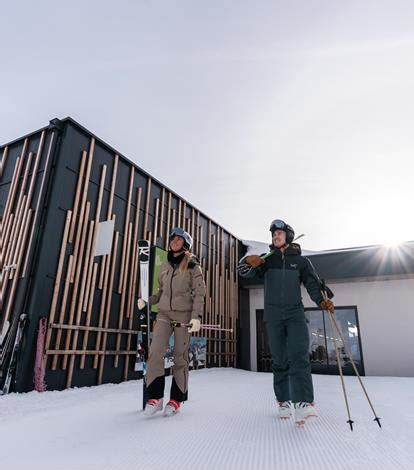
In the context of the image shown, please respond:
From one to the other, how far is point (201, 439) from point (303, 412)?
0.76 metres

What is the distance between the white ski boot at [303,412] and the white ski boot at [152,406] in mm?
1105

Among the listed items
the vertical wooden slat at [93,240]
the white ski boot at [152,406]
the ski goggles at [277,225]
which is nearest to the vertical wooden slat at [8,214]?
the vertical wooden slat at [93,240]

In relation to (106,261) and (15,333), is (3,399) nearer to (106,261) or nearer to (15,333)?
(15,333)

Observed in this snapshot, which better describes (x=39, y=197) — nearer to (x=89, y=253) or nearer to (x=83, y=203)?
(x=83, y=203)

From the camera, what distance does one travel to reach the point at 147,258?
10.8ft

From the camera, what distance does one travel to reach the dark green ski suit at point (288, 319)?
2.36 meters

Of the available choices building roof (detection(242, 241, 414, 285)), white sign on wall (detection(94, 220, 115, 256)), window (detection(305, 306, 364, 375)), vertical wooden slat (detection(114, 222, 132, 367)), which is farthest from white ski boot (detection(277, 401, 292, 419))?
building roof (detection(242, 241, 414, 285))

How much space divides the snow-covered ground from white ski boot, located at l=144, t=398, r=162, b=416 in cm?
7

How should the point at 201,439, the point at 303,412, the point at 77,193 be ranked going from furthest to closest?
the point at 77,193 < the point at 303,412 < the point at 201,439

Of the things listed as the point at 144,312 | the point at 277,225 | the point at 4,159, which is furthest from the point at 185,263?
the point at 4,159

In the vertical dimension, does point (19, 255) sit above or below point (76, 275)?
above

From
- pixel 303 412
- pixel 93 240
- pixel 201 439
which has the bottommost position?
pixel 201 439

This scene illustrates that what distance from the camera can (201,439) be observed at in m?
1.90

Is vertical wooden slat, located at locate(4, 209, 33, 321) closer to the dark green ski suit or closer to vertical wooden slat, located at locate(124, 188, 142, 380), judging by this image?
vertical wooden slat, located at locate(124, 188, 142, 380)
